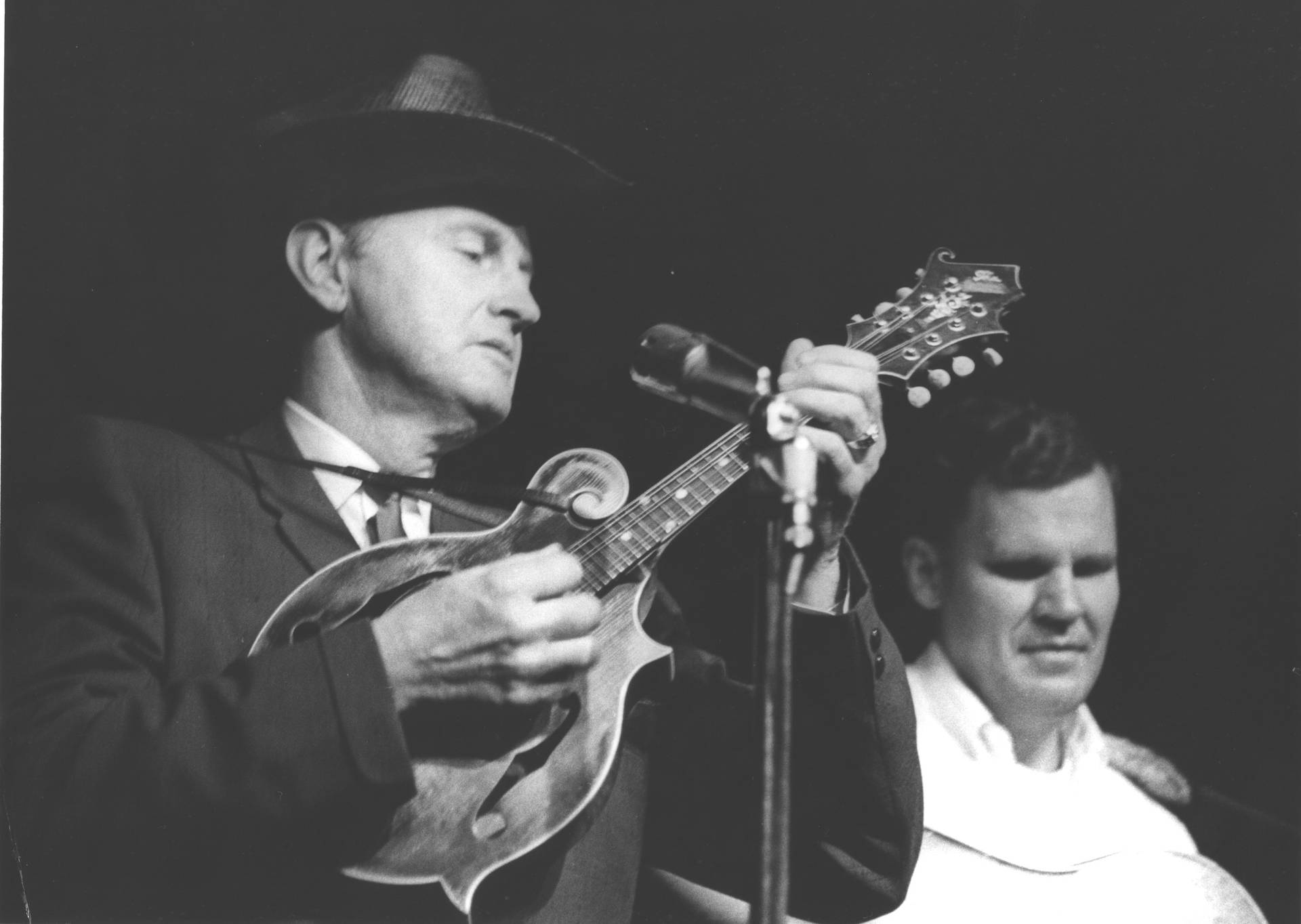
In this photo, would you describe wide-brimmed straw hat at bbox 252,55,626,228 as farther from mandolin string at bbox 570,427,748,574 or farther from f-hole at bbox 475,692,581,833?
f-hole at bbox 475,692,581,833

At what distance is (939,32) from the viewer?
8.48 ft

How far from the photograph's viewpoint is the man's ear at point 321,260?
2.41 m

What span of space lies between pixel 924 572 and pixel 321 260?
1.16 meters

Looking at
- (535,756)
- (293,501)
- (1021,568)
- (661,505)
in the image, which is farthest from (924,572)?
(293,501)

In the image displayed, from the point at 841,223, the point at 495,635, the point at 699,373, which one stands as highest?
the point at 841,223

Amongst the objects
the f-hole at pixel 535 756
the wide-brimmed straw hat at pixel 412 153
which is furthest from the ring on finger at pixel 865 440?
the wide-brimmed straw hat at pixel 412 153

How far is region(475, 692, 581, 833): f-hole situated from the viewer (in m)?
2.15

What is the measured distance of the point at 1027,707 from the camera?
2420mm

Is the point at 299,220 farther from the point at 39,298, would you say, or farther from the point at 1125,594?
the point at 1125,594

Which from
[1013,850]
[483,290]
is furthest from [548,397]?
[1013,850]

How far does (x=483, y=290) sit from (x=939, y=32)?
0.96m

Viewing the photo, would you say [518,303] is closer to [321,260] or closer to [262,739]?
[321,260]

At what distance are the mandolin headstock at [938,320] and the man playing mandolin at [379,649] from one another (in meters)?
0.12

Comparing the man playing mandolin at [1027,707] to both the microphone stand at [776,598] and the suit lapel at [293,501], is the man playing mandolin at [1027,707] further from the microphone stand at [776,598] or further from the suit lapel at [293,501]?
the suit lapel at [293,501]
